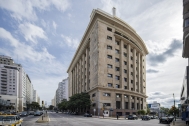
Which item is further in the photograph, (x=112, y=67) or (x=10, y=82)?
(x=10, y=82)

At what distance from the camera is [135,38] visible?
86.9 m

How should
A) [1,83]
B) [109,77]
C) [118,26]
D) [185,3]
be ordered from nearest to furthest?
[185,3]
[109,77]
[118,26]
[1,83]

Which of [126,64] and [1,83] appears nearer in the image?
[126,64]

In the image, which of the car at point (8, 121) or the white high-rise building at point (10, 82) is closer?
the car at point (8, 121)

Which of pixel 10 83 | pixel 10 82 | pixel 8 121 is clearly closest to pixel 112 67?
pixel 8 121

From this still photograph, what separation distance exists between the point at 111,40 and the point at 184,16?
33590mm

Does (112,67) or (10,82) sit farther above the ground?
(112,67)

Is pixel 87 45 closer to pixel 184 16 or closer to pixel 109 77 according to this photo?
pixel 109 77

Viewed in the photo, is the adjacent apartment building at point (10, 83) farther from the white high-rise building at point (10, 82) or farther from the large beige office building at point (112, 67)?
the large beige office building at point (112, 67)

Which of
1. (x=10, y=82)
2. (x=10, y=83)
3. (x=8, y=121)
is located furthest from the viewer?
(x=10, y=83)

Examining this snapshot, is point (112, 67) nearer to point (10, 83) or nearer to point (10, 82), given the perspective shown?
point (10, 82)

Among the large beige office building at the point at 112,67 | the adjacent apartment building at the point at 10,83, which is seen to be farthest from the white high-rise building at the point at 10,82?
the large beige office building at the point at 112,67

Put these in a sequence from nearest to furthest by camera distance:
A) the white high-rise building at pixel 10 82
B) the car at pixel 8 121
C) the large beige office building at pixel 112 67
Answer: the car at pixel 8 121 → the large beige office building at pixel 112 67 → the white high-rise building at pixel 10 82

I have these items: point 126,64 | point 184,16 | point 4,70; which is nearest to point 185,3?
point 184,16
